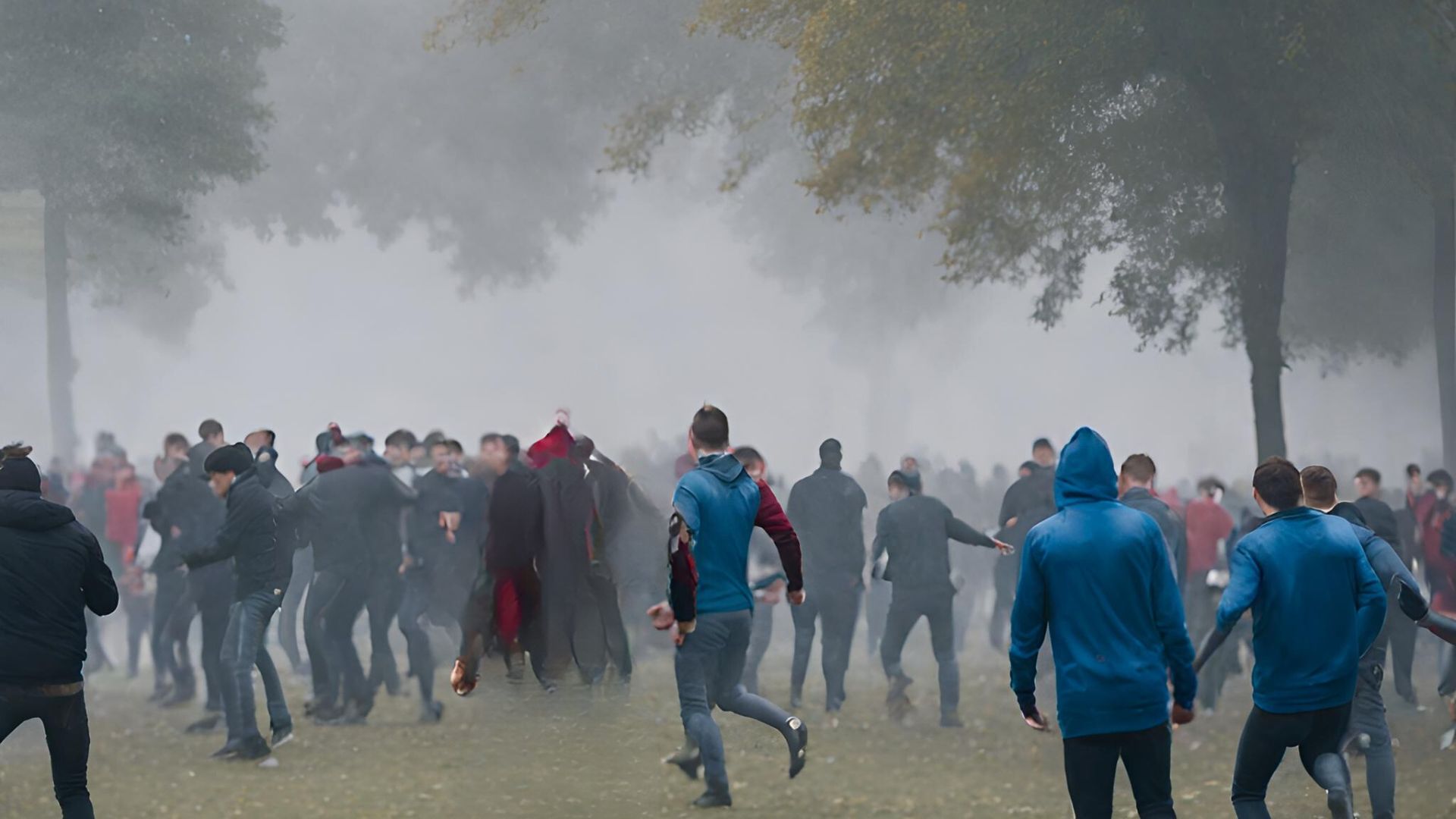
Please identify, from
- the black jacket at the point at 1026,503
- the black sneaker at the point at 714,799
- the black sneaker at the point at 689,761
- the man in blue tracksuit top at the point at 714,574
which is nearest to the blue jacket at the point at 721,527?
the man in blue tracksuit top at the point at 714,574

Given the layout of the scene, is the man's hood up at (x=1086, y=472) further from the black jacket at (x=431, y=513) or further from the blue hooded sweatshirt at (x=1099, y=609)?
the black jacket at (x=431, y=513)

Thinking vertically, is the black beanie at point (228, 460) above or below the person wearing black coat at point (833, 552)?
above

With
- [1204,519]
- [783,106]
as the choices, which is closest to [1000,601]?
[1204,519]

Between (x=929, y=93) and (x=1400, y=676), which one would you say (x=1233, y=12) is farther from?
(x=1400, y=676)

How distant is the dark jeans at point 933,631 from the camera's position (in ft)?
40.6

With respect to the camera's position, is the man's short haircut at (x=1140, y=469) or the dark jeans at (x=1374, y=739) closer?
the dark jeans at (x=1374, y=739)

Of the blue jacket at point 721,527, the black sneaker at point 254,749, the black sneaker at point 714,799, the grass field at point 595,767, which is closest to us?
the blue jacket at point 721,527

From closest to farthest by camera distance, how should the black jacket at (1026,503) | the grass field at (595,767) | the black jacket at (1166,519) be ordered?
the grass field at (595,767) < the black jacket at (1166,519) < the black jacket at (1026,503)

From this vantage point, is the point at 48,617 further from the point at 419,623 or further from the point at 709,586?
the point at 419,623

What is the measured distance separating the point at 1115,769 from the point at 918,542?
690 centimetres

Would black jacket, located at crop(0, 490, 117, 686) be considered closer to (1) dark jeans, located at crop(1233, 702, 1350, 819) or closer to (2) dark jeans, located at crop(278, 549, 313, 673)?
(1) dark jeans, located at crop(1233, 702, 1350, 819)

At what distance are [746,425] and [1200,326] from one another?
1002 cm

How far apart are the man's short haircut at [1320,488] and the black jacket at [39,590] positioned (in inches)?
204

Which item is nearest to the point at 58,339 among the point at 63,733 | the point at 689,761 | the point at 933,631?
the point at 933,631
